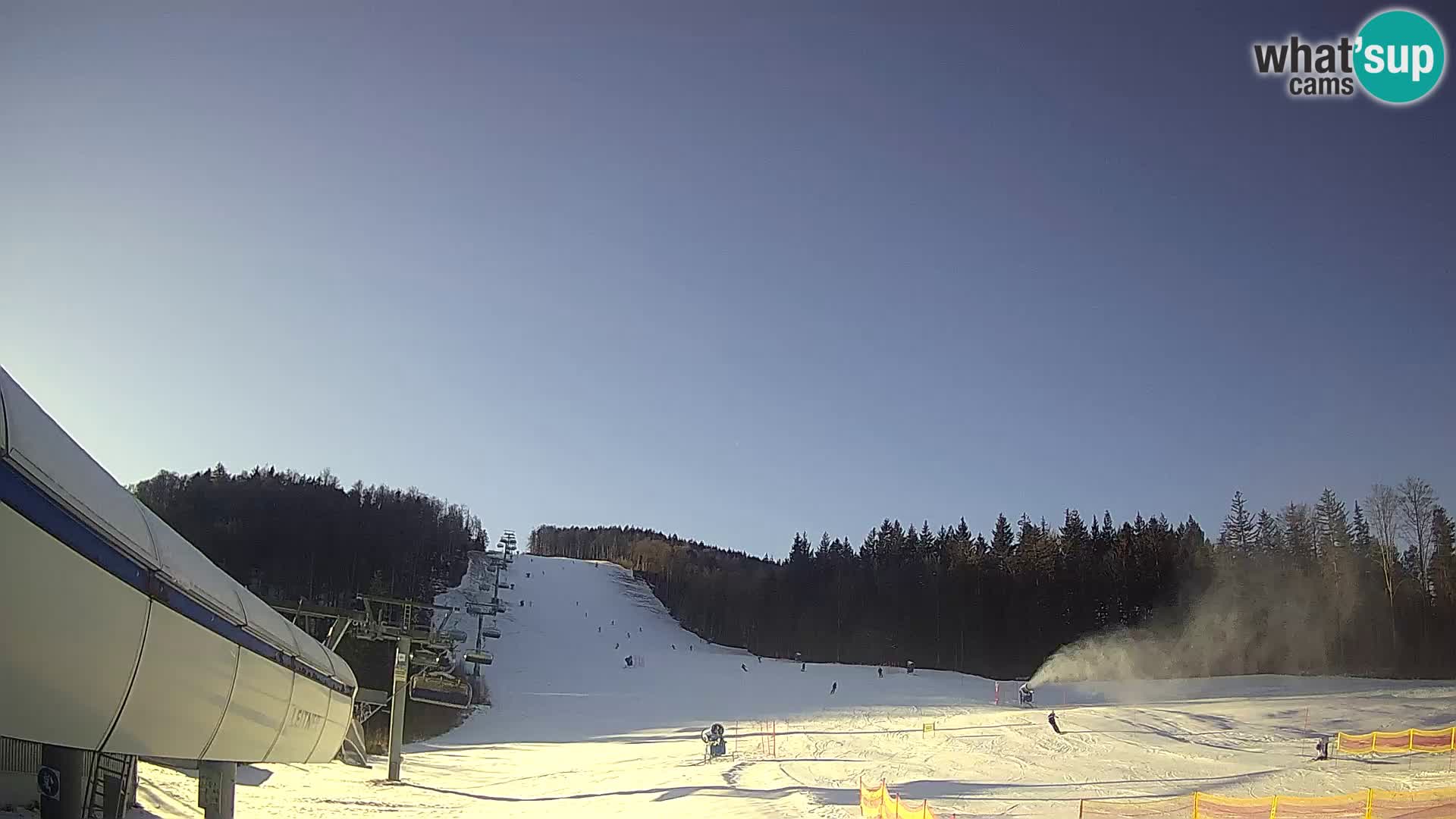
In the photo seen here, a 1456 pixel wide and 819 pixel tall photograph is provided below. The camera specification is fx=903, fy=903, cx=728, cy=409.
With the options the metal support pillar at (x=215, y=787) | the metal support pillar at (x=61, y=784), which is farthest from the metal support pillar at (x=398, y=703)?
the metal support pillar at (x=61, y=784)

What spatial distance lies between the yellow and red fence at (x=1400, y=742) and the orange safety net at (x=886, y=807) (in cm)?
1808

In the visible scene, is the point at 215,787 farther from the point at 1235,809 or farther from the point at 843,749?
the point at 843,749

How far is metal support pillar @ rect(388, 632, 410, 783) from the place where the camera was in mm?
27438

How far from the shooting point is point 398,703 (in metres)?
28.8

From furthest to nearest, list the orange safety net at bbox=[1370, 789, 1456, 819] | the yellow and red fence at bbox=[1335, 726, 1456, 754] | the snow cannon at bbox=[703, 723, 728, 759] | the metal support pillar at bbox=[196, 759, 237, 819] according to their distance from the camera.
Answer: the snow cannon at bbox=[703, 723, 728, 759] → the yellow and red fence at bbox=[1335, 726, 1456, 754] → the orange safety net at bbox=[1370, 789, 1456, 819] → the metal support pillar at bbox=[196, 759, 237, 819]

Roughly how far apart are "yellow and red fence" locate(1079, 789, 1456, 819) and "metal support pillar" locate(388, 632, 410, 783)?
19.6 meters

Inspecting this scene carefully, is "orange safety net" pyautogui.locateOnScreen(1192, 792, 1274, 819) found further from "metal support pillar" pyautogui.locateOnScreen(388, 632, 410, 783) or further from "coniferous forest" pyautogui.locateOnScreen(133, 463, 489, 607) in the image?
"coniferous forest" pyautogui.locateOnScreen(133, 463, 489, 607)

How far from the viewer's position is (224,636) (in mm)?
9602

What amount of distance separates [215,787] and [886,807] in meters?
12.6

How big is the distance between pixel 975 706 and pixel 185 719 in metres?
40.7

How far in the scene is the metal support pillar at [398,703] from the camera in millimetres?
27438

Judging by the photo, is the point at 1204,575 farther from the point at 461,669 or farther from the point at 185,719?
the point at 185,719

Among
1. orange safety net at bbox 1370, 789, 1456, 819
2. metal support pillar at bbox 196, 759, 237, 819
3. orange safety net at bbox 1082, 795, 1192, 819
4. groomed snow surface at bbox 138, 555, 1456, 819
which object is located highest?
metal support pillar at bbox 196, 759, 237, 819

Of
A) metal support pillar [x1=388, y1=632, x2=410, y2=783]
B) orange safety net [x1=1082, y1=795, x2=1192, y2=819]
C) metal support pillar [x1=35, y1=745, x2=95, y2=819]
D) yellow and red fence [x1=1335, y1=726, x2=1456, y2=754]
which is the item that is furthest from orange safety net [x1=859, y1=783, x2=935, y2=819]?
yellow and red fence [x1=1335, y1=726, x2=1456, y2=754]
